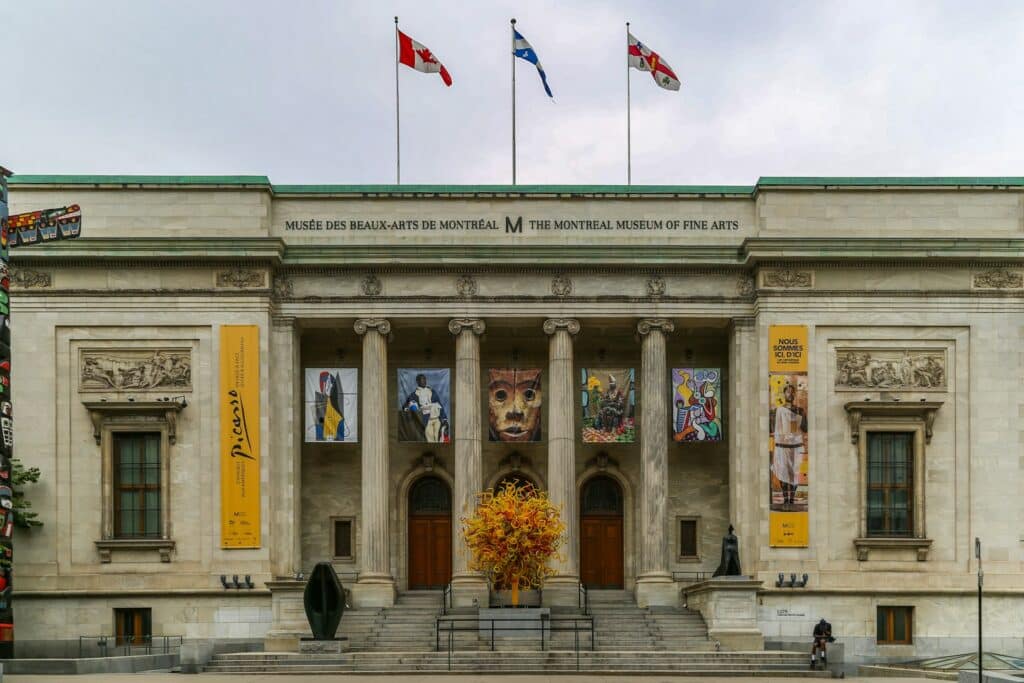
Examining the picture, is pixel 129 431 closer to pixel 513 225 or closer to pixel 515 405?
pixel 515 405

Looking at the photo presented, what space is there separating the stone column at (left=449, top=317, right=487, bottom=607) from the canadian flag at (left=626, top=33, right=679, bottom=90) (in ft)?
33.1

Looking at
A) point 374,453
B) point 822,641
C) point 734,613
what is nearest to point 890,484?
point 734,613

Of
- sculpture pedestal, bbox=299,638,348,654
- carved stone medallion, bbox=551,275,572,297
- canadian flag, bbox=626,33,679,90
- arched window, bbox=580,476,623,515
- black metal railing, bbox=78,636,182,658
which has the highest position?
A: canadian flag, bbox=626,33,679,90

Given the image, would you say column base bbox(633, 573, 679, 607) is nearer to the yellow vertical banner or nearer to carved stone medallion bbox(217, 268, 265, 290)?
the yellow vertical banner

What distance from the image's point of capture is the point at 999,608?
1594 inches

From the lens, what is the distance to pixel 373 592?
4125 cm

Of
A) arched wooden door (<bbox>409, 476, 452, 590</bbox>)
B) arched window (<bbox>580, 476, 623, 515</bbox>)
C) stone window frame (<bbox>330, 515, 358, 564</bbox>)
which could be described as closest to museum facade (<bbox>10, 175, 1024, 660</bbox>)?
stone window frame (<bbox>330, 515, 358, 564</bbox>)

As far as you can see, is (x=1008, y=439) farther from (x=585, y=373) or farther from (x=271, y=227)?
(x=271, y=227)

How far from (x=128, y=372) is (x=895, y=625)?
2376cm

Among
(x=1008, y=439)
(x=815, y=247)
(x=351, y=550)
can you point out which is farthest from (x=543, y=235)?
(x=1008, y=439)

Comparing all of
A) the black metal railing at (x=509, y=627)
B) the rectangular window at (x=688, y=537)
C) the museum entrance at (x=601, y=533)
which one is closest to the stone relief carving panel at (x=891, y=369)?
the rectangular window at (x=688, y=537)

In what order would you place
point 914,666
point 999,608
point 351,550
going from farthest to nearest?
1. point 351,550
2. point 999,608
3. point 914,666

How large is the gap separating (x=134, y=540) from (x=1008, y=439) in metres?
25.8

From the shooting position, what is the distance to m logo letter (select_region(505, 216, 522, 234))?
42969 millimetres
